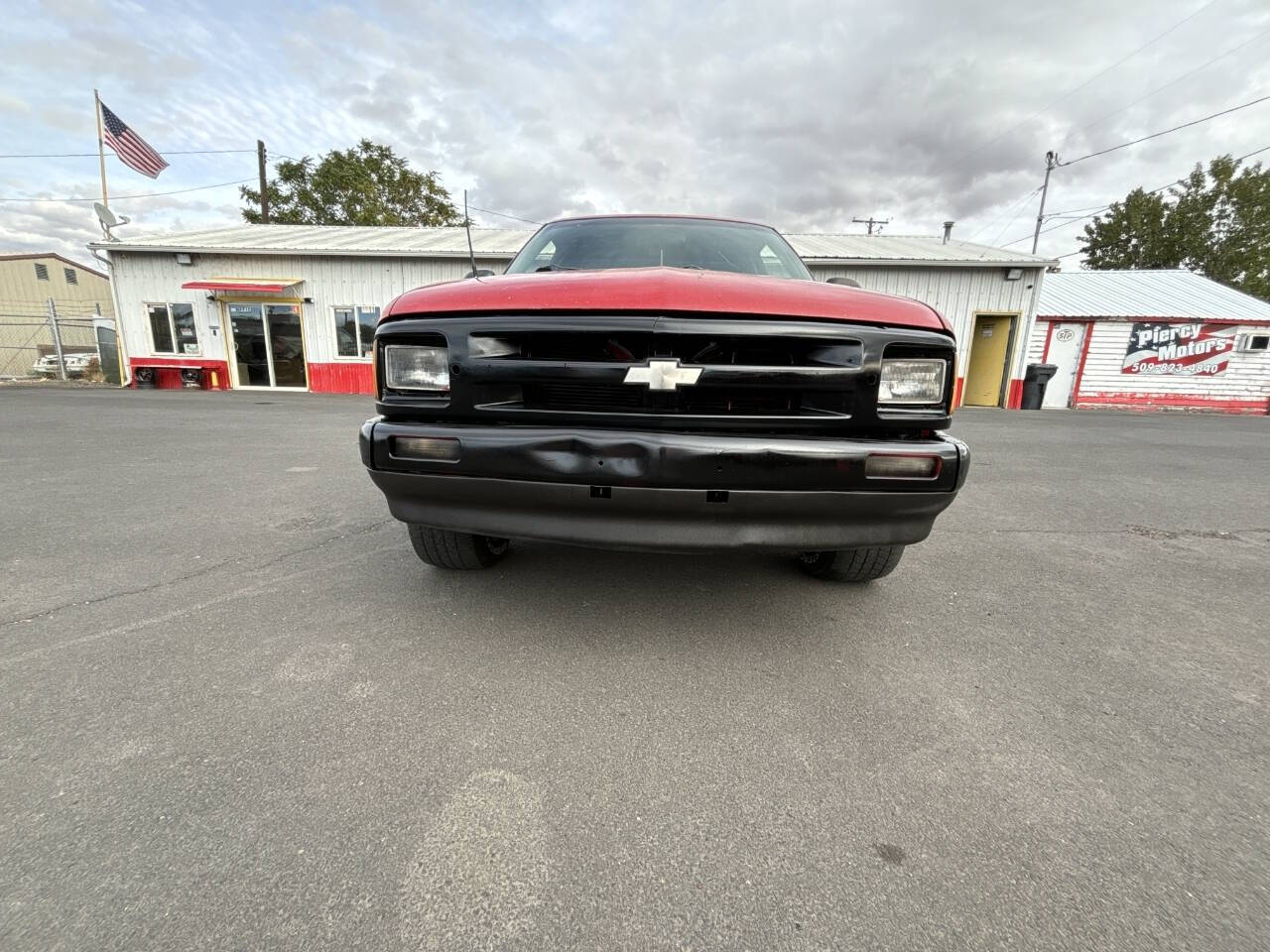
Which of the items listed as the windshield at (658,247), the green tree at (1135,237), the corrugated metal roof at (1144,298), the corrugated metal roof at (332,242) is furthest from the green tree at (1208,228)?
the windshield at (658,247)

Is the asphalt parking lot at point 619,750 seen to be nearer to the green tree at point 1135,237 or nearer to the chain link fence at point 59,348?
the chain link fence at point 59,348

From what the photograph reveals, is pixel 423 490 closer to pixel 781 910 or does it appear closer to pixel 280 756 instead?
pixel 280 756

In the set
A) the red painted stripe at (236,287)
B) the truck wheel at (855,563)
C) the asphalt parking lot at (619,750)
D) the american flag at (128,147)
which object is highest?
the american flag at (128,147)

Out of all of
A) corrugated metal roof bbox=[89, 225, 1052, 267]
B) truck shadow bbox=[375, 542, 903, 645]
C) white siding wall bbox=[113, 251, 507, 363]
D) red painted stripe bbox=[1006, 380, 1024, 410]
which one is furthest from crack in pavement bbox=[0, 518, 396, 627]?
red painted stripe bbox=[1006, 380, 1024, 410]

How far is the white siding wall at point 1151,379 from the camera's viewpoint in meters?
13.8

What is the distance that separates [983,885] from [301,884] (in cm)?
141

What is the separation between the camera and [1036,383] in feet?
A: 43.0

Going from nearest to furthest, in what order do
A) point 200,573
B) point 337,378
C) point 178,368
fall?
point 200,573 < point 337,378 < point 178,368

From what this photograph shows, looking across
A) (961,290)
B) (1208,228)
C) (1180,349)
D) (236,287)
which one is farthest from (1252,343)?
(236,287)

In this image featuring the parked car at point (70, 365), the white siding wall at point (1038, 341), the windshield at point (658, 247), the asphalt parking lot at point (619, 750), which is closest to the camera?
the asphalt parking lot at point (619, 750)

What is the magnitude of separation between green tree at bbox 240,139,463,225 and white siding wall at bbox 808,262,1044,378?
2058 cm

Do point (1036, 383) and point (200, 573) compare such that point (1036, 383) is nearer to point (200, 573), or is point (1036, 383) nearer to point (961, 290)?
point (961, 290)

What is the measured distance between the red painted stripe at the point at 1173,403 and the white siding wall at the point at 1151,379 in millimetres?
34

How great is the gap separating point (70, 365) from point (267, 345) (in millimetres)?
7944
